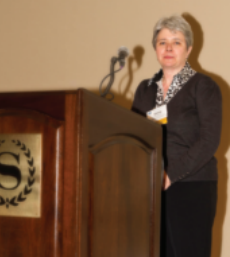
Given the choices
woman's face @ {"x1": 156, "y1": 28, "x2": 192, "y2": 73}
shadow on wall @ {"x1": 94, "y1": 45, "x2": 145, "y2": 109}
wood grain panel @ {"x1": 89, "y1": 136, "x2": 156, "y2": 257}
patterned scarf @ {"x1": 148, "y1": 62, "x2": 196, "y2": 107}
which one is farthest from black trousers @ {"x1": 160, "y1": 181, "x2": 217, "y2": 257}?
shadow on wall @ {"x1": 94, "y1": 45, "x2": 145, "y2": 109}

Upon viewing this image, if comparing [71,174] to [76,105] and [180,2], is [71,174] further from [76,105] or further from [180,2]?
[180,2]

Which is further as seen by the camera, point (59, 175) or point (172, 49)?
point (172, 49)

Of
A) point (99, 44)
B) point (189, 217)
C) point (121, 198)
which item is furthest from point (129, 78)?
point (121, 198)

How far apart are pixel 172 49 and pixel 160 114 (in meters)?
0.30

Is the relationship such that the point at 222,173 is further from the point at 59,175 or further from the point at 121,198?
the point at 59,175

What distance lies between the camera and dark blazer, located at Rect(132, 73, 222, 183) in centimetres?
132

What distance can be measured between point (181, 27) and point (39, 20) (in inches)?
56.4

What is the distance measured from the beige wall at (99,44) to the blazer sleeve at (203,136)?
2.64 ft

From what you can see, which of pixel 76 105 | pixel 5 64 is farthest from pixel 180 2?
pixel 76 105

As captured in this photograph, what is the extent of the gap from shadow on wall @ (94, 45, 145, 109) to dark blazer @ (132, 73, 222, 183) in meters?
0.93

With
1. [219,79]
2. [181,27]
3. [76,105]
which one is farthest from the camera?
[219,79]

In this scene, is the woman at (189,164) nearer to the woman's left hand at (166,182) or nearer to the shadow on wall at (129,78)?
the woman's left hand at (166,182)

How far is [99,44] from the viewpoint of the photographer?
8.00ft

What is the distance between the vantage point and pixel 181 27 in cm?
150
